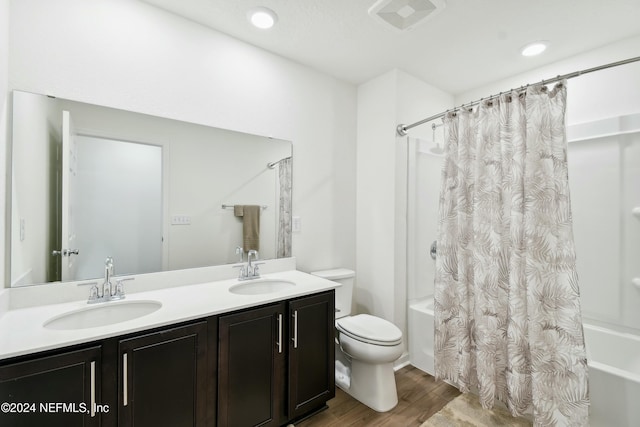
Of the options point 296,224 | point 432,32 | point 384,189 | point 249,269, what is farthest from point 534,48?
point 249,269

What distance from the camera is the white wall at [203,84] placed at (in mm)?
1478

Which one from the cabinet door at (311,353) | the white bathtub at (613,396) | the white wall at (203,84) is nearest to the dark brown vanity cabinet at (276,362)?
the cabinet door at (311,353)

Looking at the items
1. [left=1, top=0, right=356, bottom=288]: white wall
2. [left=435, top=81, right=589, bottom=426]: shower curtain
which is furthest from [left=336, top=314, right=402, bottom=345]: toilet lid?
[left=1, top=0, right=356, bottom=288]: white wall

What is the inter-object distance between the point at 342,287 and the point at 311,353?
28.5 inches

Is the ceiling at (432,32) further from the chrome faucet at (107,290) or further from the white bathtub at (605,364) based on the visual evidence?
the white bathtub at (605,364)

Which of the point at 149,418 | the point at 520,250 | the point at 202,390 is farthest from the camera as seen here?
the point at 520,250

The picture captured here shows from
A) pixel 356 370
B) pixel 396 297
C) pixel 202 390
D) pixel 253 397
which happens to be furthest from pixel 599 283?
pixel 202 390

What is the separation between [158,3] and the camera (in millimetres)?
1742

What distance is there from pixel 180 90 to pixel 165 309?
136cm

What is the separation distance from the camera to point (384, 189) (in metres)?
2.55

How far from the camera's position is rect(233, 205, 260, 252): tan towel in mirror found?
212 cm

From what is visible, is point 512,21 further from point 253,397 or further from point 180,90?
point 253,397

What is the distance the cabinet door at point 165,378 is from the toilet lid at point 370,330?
39.1 inches

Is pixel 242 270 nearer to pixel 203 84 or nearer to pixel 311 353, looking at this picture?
pixel 311 353
